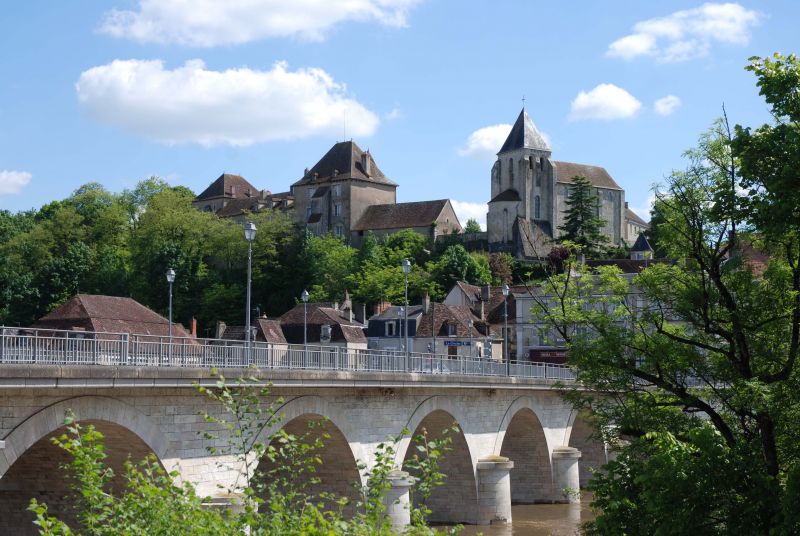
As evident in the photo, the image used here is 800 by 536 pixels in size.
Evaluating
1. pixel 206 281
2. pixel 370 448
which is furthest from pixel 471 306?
pixel 370 448

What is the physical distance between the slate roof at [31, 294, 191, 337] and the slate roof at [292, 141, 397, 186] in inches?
2371

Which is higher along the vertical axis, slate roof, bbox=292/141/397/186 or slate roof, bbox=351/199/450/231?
slate roof, bbox=292/141/397/186

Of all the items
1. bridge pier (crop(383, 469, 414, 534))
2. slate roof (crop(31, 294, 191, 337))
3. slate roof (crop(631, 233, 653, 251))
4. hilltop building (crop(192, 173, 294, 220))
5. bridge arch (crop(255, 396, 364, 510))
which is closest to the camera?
bridge arch (crop(255, 396, 364, 510))

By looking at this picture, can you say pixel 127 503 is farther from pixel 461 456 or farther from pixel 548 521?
pixel 548 521

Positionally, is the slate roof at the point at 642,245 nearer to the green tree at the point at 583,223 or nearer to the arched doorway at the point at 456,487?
the green tree at the point at 583,223

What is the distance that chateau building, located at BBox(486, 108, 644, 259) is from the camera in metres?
112

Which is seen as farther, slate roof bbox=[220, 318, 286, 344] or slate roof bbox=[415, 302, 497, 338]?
slate roof bbox=[415, 302, 497, 338]

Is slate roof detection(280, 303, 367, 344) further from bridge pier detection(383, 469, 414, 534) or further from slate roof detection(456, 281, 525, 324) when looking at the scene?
bridge pier detection(383, 469, 414, 534)

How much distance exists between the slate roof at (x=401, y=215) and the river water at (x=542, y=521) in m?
71.2

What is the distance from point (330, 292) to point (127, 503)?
286ft

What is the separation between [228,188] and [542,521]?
10327 cm

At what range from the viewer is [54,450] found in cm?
2189

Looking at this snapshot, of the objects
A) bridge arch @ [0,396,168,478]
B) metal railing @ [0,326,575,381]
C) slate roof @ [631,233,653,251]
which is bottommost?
bridge arch @ [0,396,168,478]

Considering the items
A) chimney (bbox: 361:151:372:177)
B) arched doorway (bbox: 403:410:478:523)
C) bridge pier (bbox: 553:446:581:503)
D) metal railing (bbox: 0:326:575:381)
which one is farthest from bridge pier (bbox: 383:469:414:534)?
chimney (bbox: 361:151:372:177)
